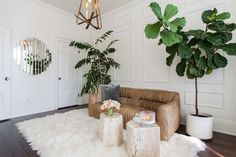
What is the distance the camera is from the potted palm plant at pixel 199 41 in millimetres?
2367

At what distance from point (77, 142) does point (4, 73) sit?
2760 millimetres

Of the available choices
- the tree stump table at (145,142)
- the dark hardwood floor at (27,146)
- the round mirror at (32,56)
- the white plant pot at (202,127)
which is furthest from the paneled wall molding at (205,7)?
the round mirror at (32,56)

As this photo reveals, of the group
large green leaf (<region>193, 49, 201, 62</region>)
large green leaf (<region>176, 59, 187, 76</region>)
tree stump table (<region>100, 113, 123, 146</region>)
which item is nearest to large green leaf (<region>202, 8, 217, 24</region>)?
large green leaf (<region>193, 49, 201, 62</region>)

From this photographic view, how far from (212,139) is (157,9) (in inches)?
92.4

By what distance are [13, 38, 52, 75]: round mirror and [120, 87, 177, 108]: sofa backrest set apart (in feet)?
7.95

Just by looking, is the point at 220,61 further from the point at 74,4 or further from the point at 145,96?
the point at 74,4

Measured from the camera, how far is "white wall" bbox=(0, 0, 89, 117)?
3895 mm

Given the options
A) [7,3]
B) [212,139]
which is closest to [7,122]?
[7,3]

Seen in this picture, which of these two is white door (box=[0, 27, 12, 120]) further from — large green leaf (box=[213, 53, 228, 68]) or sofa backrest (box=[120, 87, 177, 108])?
large green leaf (box=[213, 53, 228, 68])

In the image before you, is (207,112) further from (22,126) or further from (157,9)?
(22,126)

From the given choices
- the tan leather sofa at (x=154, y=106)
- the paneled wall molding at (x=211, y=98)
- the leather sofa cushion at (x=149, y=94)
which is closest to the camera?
the tan leather sofa at (x=154, y=106)

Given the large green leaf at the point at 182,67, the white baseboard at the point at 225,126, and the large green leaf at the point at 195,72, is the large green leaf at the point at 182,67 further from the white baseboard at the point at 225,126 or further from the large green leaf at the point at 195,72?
the white baseboard at the point at 225,126

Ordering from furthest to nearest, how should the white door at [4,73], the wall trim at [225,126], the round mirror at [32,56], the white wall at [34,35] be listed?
the round mirror at [32,56] < the white wall at [34,35] < the white door at [4,73] < the wall trim at [225,126]

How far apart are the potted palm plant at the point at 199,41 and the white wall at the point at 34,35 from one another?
3377 mm
